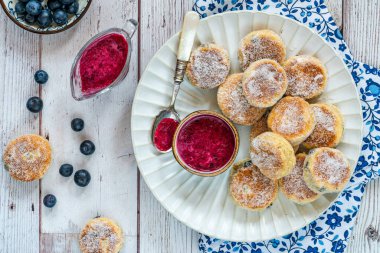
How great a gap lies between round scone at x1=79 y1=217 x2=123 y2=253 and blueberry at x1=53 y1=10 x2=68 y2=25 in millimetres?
787

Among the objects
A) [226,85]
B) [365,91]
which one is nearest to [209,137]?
[226,85]

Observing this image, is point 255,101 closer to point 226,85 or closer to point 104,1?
point 226,85

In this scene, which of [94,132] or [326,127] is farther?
[94,132]

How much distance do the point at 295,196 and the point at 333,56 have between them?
527 millimetres

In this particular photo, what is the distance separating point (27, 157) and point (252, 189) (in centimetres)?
88

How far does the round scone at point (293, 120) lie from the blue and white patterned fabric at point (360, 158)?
327mm

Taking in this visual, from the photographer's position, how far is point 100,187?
218 cm

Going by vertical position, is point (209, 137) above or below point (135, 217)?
above

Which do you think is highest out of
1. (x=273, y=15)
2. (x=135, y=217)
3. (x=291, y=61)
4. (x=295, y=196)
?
(x=273, y=15)

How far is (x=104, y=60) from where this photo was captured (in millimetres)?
1991

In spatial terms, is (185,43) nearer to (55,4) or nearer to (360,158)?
(55,4)

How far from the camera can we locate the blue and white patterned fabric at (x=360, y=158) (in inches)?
80.9

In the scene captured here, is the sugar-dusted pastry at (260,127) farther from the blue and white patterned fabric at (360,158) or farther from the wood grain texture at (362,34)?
the wood grain texture at (362,34)

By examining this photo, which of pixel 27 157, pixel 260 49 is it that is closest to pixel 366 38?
pixel 260 49
